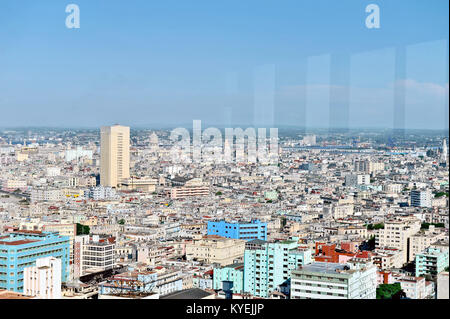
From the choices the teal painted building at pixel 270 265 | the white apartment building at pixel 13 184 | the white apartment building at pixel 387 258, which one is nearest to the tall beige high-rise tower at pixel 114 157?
the white apartment building at pixel 13 184

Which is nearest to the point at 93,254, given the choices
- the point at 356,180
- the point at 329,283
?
the point at 329,283

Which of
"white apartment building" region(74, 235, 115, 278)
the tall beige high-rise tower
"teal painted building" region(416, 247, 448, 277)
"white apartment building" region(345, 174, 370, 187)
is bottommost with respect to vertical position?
"white apartment building" region(74, 235, 115, 278)

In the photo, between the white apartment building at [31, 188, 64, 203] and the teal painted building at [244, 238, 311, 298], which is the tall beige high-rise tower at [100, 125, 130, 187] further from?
the teal painted building at [244, 238, 311, 298]

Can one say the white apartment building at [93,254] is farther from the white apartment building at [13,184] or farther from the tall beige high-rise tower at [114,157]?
the white apartment building at [13,184]

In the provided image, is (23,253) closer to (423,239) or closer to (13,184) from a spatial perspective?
(423,239)

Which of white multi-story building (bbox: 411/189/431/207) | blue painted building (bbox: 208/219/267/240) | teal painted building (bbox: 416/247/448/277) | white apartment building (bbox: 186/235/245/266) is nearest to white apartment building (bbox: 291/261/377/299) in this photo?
teal painted building (bbox: 416/247/448/277)

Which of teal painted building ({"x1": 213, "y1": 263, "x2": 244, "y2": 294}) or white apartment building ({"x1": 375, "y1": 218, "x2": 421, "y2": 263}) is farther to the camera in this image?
white apartment building ({"x1": 375, "y1": 218, "x2": 421, "y2": 263})
